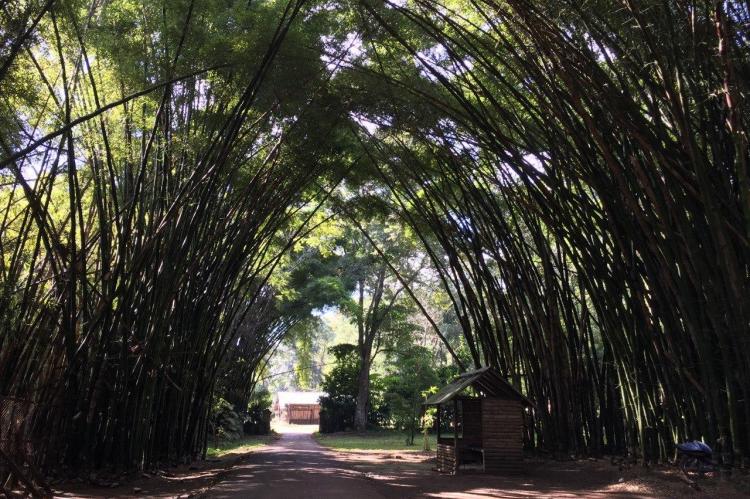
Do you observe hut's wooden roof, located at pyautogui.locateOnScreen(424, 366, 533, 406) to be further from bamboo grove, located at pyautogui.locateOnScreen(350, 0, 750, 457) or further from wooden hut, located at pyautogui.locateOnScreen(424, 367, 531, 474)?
bamboo grove, located at pyautogui.locateOnScreen(350, 0, 750, 457)

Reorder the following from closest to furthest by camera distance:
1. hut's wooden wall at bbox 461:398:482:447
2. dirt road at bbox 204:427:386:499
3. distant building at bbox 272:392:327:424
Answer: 1. dirt road at bbox 204:427:386:499
2. hut's wooden wall at bbox 461:398:482:447
3. distant building at bbox 272:392:327:424

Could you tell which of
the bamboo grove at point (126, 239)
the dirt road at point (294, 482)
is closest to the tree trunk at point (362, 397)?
the dirt road at point (294, 482)

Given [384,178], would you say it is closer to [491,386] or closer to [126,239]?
[491,386]

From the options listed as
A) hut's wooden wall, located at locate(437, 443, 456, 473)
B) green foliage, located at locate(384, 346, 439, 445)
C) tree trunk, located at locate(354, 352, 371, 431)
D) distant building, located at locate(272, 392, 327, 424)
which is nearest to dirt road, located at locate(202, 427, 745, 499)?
hut's wooden wall, located at locate(437, 443, 456, 473)

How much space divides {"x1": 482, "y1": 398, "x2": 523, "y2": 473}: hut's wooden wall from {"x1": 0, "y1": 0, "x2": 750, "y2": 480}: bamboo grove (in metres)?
0.99

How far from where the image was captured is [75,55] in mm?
5922

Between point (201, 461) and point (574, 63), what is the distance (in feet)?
25.8

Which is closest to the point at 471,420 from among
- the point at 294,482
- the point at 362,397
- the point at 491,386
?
the point at 491,386

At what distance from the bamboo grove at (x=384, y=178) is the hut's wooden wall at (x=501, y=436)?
987mm

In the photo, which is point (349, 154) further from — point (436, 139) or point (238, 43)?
point (238, 43)

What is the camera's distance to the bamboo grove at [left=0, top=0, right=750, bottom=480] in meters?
4.89

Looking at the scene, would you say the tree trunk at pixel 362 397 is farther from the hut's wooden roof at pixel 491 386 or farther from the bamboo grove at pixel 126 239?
the hut's wooden roof at pixel 491 386

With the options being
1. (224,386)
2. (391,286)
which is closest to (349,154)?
(224,386)

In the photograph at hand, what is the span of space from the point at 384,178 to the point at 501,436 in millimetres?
4190
